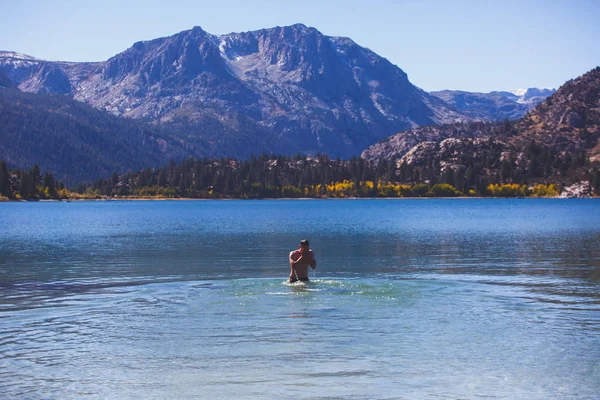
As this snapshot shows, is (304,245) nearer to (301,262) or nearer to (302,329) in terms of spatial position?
(301,262)

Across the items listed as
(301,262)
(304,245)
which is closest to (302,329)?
(304,245)

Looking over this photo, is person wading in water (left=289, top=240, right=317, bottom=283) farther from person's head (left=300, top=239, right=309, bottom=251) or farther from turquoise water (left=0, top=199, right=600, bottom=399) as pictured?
turquoise water (left=0, top=199, right=600, bottom=399)

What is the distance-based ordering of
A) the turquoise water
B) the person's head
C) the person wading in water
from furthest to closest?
1. the person wading in water
2. the person's head
3. the turquoise water

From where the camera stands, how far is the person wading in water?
170ft

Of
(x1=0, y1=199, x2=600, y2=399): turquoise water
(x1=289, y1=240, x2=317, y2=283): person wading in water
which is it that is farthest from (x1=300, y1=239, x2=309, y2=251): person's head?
(x1=0, y1=199, x2=600, y2=399): turquoise water

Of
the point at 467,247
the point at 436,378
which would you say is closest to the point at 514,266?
the point at 467,247

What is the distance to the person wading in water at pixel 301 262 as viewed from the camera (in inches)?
2045

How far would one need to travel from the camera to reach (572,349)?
31.3m

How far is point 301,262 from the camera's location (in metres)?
52.7

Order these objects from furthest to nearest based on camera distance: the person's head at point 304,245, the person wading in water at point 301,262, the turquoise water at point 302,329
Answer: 1. the person wading in water at point 301,262
2. the person's head at point 304,245
3. the turquoise water at point 302,329

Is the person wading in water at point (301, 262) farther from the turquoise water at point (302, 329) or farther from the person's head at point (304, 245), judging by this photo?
the turquoise water at point (302, 329)

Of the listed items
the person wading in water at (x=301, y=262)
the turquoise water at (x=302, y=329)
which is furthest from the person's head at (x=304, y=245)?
the turquoise water at (x=302, y=329)

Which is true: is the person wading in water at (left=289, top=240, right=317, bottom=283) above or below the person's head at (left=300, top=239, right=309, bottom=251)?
below

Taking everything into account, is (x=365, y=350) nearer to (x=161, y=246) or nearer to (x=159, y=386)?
(x=159, y=386)
